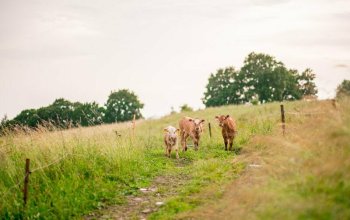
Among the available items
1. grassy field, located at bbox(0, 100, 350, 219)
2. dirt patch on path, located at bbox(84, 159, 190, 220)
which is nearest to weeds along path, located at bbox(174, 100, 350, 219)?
grassy field, located at bbox(0, 100, 350, 219)

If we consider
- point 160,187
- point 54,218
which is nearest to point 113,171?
point 160,187

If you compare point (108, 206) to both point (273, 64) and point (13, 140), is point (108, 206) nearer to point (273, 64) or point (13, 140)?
point (13, 140)

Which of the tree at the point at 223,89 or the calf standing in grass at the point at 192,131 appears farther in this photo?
the tree at the point at 223,89

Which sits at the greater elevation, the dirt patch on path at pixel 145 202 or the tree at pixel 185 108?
the tree at pixel 185 108

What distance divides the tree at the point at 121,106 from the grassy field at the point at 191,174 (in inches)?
2385

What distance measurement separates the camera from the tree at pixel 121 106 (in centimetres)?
7357

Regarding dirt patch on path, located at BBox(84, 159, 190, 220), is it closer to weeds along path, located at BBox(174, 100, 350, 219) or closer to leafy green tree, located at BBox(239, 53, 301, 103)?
weeds along path, located at BBox(174, 100, 350, 219)

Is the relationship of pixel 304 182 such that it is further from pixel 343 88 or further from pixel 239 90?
pixel 239 90

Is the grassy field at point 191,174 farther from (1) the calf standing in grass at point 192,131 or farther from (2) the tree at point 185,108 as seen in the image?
(2) the tree at point 185,108

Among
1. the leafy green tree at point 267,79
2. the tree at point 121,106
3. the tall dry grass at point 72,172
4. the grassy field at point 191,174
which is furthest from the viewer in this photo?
the tree at point 121,106

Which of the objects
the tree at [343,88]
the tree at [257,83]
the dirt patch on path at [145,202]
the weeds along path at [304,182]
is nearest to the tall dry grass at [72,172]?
the dirt patch on path at [145,202]

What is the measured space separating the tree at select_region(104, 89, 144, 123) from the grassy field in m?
60.6

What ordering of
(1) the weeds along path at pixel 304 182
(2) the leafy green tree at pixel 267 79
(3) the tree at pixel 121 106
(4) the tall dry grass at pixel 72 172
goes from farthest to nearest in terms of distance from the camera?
(3) the tree at pixel 121 106 < (2) the leafy green tree at pixel 267 79 < (4) the tall dry grass at pixel 72 172 < (1) the weeds along path at pixel 304 182

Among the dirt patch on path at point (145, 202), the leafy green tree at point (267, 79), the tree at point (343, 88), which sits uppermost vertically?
the leafy green tree at point (267, 79)
